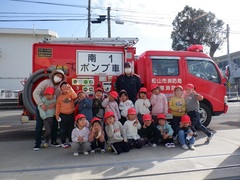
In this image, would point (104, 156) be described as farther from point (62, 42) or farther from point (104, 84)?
point (62, 42)

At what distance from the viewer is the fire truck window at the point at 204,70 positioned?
754 cm

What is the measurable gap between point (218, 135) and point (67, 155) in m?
4.18

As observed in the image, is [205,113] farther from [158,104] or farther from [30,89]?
[30,89]

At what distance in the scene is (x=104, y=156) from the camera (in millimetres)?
5039

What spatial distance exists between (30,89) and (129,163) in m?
3.53

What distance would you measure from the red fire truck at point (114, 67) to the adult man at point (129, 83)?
0.56 meters

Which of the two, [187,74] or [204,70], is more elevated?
[204,70]

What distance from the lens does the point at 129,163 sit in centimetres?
456

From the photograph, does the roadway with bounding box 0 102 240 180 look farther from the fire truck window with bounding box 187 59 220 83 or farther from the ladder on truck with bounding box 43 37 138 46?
the ladder on truck with bounding box 43 37 138 46

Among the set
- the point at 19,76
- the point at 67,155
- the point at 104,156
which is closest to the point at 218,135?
the point at 104,156

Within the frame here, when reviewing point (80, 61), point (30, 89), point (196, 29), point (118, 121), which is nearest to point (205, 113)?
point (118, 121)

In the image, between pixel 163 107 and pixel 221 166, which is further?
pixel 163 107

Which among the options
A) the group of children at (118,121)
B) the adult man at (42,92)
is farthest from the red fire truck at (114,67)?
the group of children at (118,121)

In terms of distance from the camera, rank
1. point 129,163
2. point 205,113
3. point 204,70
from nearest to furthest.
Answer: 1. point 129,163
2. point 205,113
3. point 204,70
